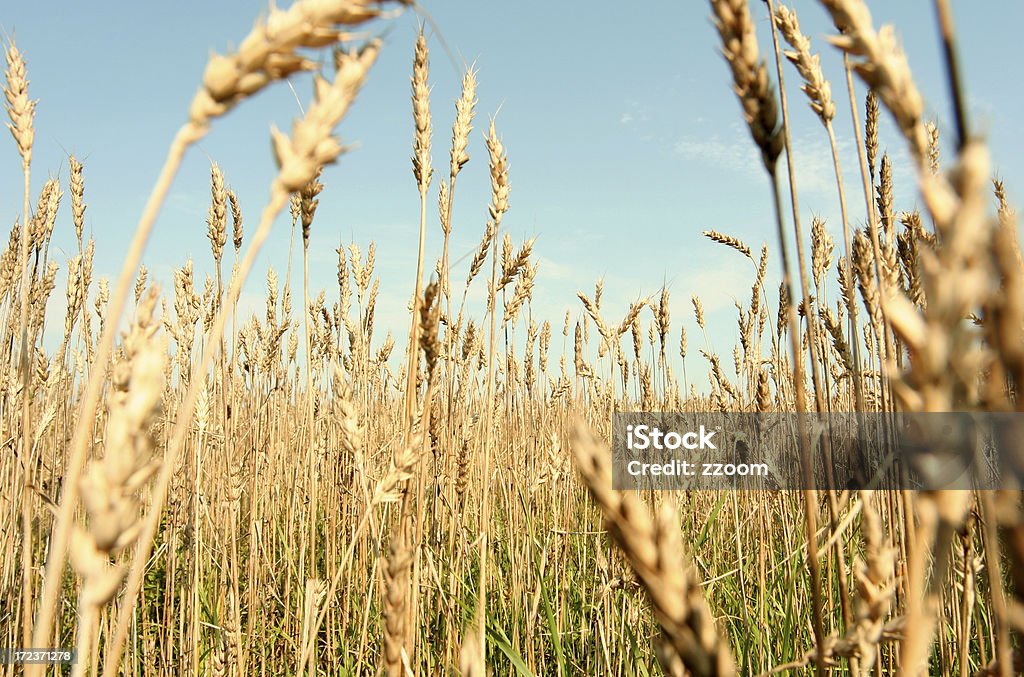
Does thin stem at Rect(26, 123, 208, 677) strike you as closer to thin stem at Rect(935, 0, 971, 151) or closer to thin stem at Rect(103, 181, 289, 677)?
thin stem at Rect(103, 181, 289, 677)

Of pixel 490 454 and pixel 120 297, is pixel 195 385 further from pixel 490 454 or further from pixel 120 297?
pixel 490 454

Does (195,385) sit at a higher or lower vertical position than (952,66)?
lower

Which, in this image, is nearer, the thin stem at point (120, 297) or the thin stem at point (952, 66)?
the thin stem at point (952, 66)

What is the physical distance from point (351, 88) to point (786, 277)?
0.47 meters

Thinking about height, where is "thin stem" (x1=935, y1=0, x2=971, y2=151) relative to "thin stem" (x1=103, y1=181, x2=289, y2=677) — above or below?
above

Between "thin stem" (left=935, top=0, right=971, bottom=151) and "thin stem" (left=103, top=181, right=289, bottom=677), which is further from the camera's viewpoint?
"thin stem" (left=103, top=181, right=289, bottom=677)

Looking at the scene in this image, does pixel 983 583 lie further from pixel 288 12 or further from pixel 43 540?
pixel 43 540

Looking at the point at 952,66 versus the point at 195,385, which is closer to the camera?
the point at 952,66

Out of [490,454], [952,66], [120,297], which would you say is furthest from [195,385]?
[490,454]

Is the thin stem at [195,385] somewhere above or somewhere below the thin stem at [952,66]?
below

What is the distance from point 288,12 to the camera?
1.80 ft

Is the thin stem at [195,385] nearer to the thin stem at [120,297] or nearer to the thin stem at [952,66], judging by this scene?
the thin stem at [120,297]

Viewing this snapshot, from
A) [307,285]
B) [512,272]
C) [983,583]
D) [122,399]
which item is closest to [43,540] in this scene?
[307,285]

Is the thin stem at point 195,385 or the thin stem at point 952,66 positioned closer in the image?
the thin stem at point 952,66
